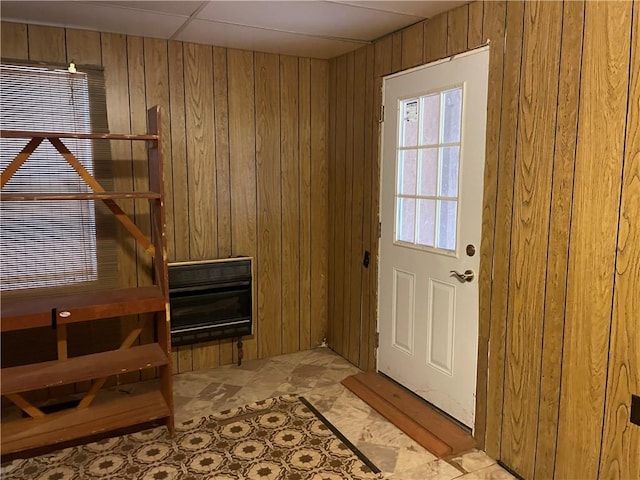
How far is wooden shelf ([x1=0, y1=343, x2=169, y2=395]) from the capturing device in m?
2.42

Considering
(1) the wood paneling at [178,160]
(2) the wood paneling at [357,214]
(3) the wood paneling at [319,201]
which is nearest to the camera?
(1) the wood paneling at [178,160]

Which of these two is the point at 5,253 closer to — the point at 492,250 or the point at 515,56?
the point at 492,250

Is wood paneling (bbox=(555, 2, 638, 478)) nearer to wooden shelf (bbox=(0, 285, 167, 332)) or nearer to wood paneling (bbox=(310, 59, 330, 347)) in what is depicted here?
wooden shelf (bbox=(0, 285, 167, 332))

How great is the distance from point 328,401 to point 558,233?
5.82ft

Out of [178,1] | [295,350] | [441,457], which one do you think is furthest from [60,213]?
[441,457]

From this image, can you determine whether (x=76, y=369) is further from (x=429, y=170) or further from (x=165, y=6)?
(x=429, y=170)

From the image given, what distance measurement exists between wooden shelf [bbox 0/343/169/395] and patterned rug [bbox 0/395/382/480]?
0.42 metres

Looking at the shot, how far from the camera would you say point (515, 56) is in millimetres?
2242

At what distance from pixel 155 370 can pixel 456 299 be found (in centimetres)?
214

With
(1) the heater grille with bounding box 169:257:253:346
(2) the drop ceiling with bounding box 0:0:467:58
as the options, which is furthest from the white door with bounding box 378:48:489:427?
(1) the heater grille with bounding box 169:257:253:346

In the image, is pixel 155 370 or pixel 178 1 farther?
pixel 155 370

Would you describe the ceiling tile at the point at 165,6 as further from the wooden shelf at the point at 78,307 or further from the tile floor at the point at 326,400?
the tile floor at the point at 326,400

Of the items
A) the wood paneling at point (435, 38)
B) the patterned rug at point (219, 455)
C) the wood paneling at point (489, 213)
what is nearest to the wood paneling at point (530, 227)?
the wood paneling at point (489, 213)

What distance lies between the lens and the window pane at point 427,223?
9.35ft
